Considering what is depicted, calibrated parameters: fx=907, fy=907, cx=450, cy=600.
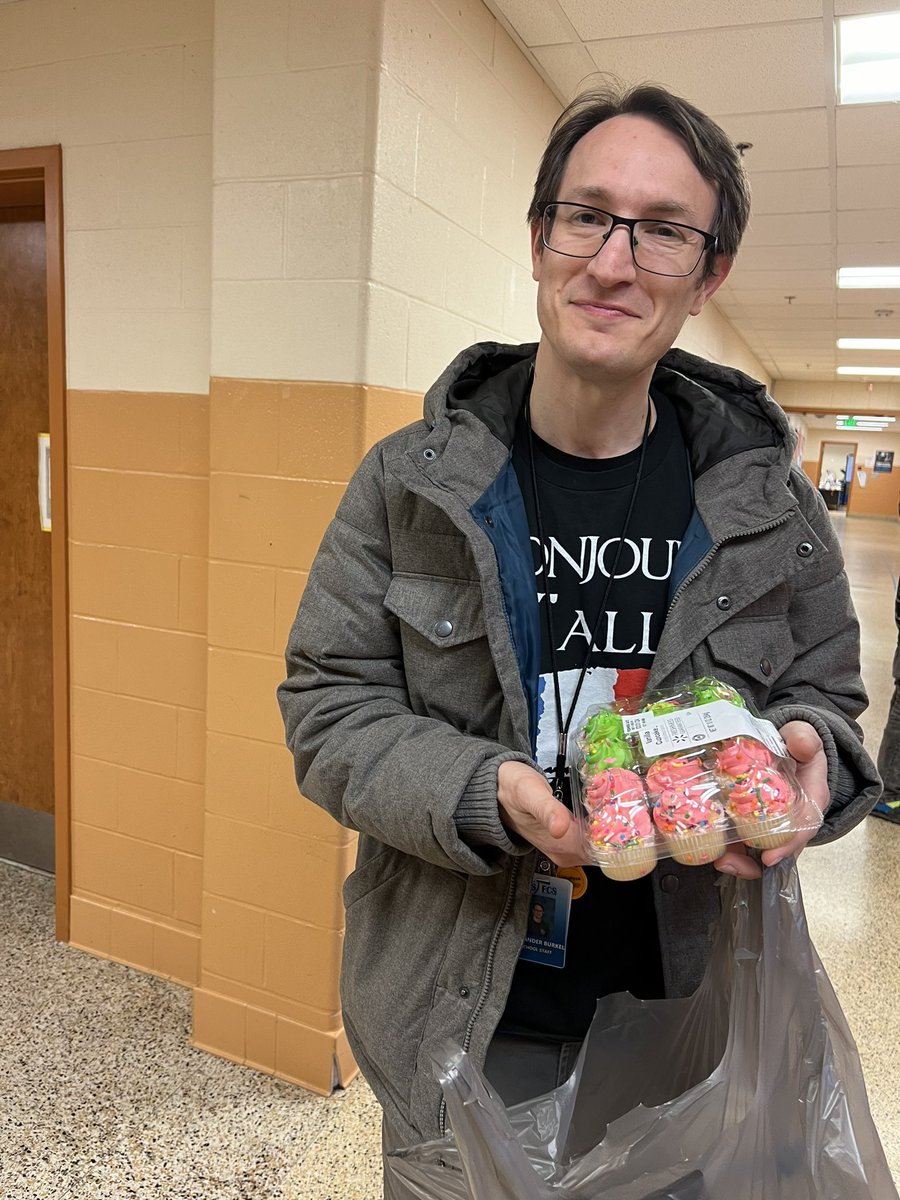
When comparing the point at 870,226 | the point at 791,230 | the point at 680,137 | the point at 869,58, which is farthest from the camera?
the point at 791,230

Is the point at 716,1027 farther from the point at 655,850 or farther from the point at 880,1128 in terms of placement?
the point at 880,1128

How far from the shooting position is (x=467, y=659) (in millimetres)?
1144

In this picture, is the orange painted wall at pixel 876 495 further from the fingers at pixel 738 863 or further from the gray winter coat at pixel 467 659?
the fingers at pixel 738 863

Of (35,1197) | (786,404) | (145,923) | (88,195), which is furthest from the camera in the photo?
(786,404)

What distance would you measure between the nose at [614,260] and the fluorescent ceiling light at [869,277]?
563cm

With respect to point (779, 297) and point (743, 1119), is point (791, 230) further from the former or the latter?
point (743, 1119)

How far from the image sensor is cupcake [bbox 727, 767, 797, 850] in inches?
37.6

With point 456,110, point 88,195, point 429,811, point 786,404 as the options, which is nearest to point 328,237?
point 456,110

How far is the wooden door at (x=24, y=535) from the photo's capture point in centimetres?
301

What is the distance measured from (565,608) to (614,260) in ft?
1.42

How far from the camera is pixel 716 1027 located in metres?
1.12

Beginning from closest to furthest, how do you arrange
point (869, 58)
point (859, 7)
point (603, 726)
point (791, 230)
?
point (603, 726)
point (859, 7)
point (869, 58)
point (791, 230)

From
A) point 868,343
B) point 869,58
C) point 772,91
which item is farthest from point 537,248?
point 868,343

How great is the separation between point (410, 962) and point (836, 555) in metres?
0.77
